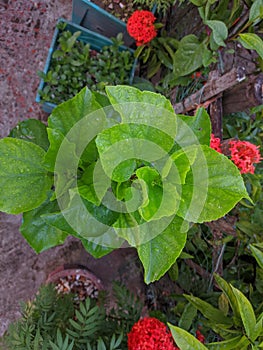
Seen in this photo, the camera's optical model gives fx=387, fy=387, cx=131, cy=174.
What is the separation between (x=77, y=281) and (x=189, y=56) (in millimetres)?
944

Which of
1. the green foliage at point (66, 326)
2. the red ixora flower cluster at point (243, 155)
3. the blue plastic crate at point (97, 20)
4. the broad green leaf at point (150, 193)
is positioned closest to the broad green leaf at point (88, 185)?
the broad green leaf at point (150, 193)

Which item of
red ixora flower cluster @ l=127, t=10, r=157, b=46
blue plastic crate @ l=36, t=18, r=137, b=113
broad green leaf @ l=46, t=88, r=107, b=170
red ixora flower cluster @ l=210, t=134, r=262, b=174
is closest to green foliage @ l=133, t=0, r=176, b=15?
red ixora flower cluster @ l=127, t=10, r=157, b=46

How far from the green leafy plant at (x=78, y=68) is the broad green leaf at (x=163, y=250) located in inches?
36.5

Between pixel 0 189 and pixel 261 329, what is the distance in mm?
671

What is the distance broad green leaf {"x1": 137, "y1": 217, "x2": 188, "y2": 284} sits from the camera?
610mm

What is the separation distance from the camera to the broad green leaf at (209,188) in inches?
22.9

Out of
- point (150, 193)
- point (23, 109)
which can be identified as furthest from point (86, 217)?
point (23, 109)

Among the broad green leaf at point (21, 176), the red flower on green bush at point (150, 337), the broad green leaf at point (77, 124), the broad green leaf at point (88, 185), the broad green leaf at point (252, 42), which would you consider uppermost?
the broad green leaf at point (252, 42)

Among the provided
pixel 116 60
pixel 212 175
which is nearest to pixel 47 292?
pixel 212 175

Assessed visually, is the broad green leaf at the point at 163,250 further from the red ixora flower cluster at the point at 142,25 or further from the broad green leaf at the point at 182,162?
the red ixora flower cluster at the point at 142,25

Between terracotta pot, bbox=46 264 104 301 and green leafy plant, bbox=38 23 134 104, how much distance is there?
652 mm

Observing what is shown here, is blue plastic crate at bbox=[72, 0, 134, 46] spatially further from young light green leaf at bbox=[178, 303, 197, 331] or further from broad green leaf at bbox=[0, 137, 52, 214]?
young light green leaf at bbox=[178, 303, 197, 331]

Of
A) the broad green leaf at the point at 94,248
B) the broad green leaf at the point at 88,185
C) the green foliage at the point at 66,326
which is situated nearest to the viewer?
the broad green leaf at the point at 88,185

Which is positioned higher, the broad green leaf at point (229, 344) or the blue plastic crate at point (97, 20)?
the blue plastic crate at point (97, 20)
